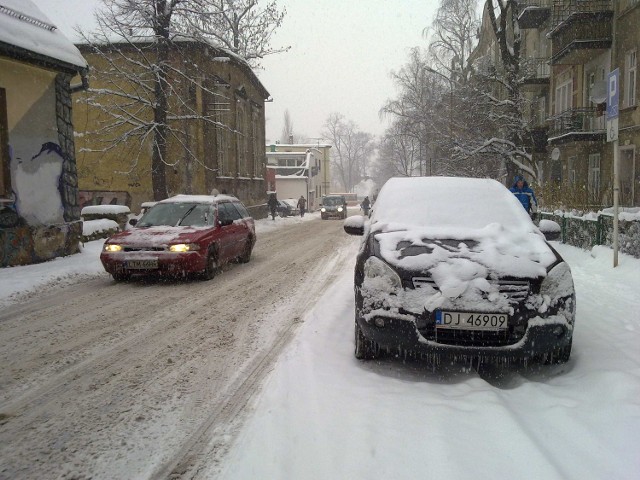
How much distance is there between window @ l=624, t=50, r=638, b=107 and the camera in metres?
17.8

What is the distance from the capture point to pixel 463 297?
3863 mm

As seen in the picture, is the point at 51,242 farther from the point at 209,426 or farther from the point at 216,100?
the point at 216,100

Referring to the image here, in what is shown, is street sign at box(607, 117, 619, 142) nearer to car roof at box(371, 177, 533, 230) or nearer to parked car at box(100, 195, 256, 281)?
car roof at box(371, 177, 533, 230)

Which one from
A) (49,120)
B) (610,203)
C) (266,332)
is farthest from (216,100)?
(266,332)

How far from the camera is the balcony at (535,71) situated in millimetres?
27812

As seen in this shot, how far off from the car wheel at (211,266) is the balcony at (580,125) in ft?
53.2

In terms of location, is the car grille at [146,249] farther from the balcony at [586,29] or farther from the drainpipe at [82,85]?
the balcony at [586,29]

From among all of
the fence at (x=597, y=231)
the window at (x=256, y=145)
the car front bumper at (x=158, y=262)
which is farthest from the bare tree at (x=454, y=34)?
the car front bumper at (x=158, y=262)

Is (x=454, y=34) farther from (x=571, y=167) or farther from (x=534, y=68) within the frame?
(x=571, y=167)

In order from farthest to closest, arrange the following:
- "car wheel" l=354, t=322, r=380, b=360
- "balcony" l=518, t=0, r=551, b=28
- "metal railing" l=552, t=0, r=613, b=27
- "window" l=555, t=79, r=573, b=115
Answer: "balcony" l=518, t=0, r=551, b=28 < "window" l=555, t=79, r=573, b=115 < "metal railing" l=552, t=0, r=613, b=27 < "car wheel" l=354, t=322, r=380, b=360

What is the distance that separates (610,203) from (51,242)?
14.2 metres

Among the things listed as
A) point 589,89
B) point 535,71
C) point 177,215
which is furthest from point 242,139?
point 177,215

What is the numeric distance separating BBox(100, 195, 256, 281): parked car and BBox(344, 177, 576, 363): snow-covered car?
4.80 m

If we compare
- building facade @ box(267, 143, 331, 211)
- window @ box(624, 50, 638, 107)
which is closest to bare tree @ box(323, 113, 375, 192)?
building facade @ box(267, 143, 331, 211)
